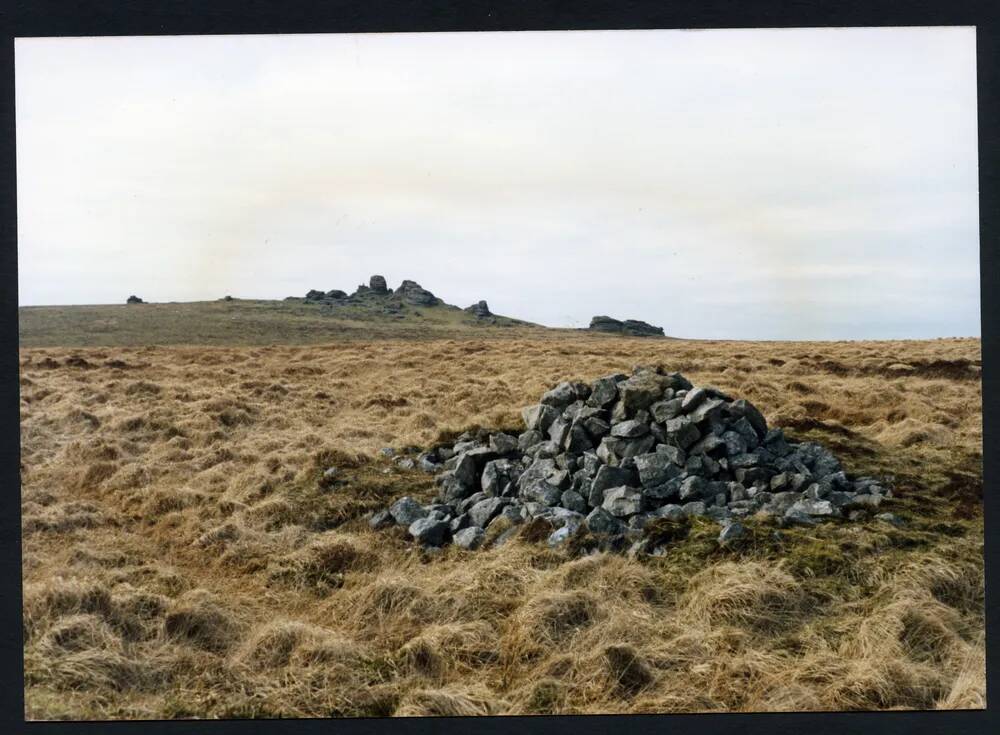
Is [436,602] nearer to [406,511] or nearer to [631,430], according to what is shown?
[406,511]

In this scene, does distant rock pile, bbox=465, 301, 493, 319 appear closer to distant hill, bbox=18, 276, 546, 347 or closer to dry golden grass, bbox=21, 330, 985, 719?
distant hill, bbox=18, 276, 546, 347

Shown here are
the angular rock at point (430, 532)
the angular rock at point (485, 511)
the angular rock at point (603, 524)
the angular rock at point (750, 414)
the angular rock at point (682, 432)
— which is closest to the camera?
the angular rock at point (603, 524)

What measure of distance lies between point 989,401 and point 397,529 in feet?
22.7

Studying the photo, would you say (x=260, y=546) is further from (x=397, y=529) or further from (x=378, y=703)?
(x=378, y=703)

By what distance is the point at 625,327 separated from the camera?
5606 centimetres

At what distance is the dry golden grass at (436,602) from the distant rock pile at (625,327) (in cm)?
Answer: 4181

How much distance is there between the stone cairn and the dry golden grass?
16.9 inches

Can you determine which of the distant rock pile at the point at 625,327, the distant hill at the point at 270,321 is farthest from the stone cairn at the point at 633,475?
the distant rock pile at the point at 625,327

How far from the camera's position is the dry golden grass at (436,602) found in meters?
6.25

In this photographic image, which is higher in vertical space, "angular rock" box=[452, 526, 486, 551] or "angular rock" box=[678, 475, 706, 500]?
"angular rock" box=[678, 475, 706, 500]

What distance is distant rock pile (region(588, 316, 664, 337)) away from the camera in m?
54.0

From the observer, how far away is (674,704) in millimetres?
6164

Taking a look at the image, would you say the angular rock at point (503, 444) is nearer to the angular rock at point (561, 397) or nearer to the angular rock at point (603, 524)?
the angular rock at point (561, 397)

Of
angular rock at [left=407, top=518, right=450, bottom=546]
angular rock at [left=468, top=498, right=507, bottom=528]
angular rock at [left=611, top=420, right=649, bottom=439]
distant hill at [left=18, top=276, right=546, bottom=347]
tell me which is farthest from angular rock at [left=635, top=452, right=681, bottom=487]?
distant hill at [left=18, top=276, right=546, bottom=347]
